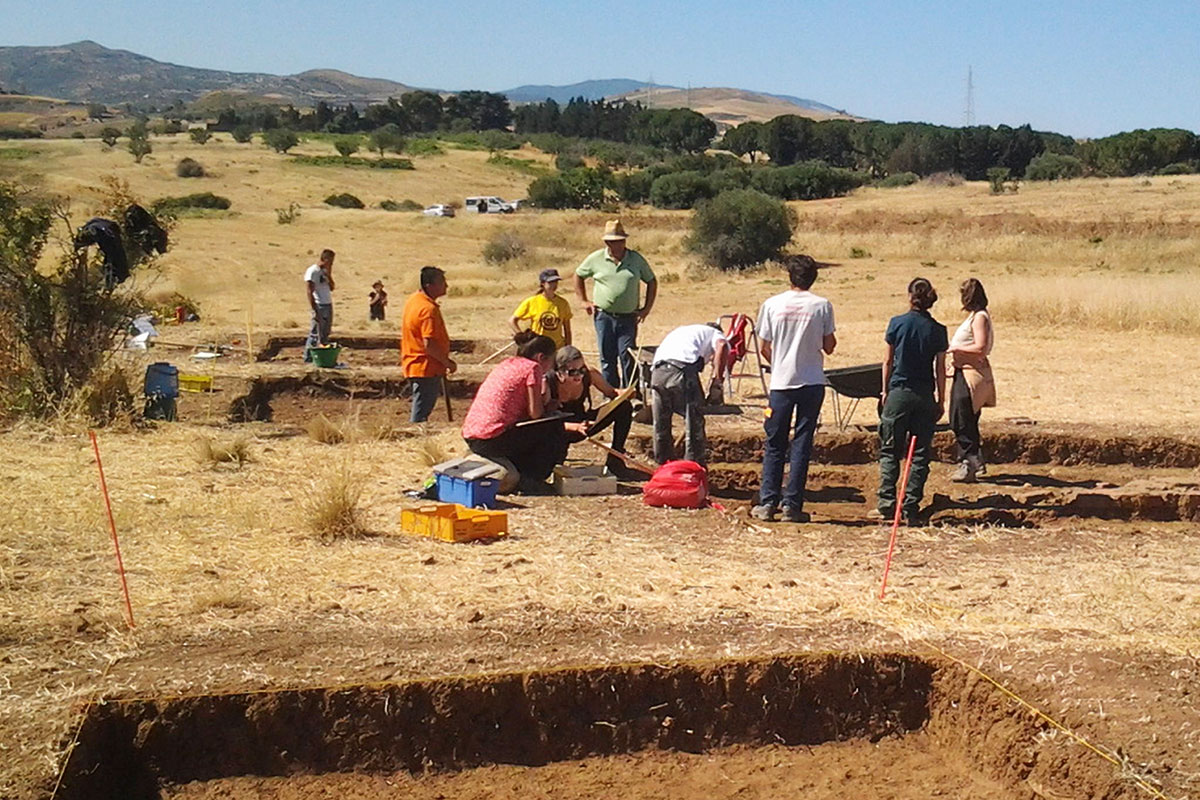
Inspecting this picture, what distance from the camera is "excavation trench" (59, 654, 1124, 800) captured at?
5.44 metres

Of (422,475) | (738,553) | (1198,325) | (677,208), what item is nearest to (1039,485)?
(738,553)

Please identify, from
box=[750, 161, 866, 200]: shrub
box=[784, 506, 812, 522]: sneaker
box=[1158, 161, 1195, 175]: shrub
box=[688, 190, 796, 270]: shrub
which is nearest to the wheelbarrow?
box=[784, 506, 812, 522]: sneaker

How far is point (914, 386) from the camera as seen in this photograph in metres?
8.51

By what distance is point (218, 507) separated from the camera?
27.7ft

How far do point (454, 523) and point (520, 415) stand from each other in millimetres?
1465

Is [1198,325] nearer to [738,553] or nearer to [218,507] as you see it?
[738,553]

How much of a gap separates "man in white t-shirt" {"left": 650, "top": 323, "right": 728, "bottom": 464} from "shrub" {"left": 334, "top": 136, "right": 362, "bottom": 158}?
67739mm

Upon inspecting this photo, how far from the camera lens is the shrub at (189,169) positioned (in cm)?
6120

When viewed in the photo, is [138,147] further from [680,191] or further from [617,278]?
[617,278]

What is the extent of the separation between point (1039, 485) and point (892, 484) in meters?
1.84

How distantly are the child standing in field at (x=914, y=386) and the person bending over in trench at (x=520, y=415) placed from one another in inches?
81.4

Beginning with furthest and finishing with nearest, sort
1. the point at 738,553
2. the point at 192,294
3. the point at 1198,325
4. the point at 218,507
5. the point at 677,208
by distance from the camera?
the point at 677,208, the point at 192,294, the point at 1198,325, the point at 218,507, the point at 738,553

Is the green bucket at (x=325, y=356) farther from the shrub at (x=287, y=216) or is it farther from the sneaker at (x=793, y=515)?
the shrub at (x=287, y=216)

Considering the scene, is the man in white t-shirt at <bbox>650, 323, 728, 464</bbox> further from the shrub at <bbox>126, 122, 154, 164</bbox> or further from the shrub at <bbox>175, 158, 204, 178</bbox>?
the shrub at <bbox>126, 122, 154, 164</bbox>
